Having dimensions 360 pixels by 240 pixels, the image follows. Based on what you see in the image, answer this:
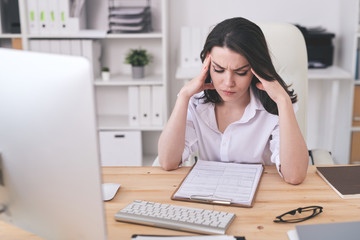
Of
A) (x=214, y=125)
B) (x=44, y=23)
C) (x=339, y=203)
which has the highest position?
(x=44, y=23)

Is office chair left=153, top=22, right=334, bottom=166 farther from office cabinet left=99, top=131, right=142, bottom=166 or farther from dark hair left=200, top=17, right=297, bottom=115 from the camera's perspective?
office cabinet left=99, top=131, right=142, bottom=166

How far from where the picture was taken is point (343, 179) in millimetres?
1307

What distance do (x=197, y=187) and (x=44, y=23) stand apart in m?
2.08

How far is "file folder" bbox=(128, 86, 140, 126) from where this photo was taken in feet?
9.78

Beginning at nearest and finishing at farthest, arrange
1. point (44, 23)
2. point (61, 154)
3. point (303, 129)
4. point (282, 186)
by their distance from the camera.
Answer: point (61, 154)
point (282, 186)
point (303, 129)
point (44, 23)

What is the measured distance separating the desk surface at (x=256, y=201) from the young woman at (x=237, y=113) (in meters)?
0.05

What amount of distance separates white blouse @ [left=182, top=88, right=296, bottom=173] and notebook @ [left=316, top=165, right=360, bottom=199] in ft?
0.67

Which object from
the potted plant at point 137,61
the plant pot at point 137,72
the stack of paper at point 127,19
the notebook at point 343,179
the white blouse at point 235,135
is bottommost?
the notebook at point 343,179

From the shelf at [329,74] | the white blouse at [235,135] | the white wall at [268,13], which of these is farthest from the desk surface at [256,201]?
the white wall at [268,13]

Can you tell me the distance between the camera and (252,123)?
1.58 m

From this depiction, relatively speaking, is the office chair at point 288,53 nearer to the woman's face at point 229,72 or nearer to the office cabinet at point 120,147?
the woman's face at point 229,72

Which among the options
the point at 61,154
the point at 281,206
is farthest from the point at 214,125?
the point at 61,154

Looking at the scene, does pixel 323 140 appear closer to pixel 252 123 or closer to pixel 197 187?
pixel 252 123

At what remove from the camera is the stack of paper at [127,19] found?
2.88 m
